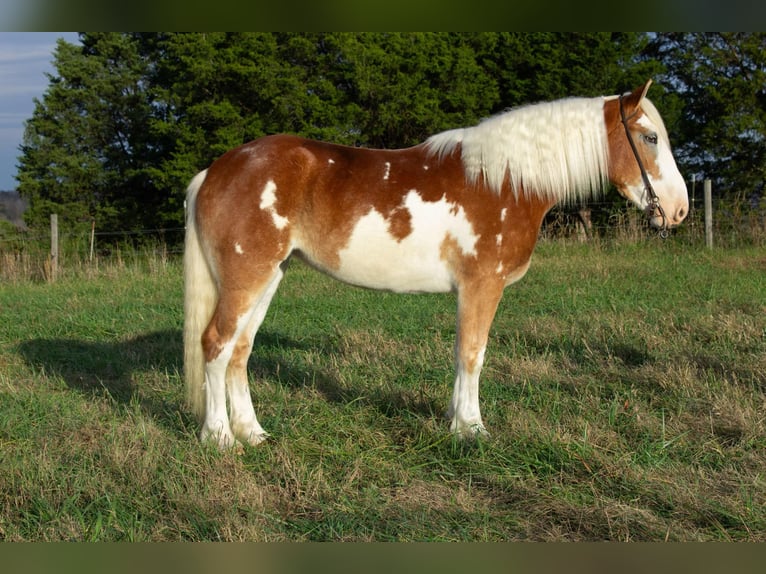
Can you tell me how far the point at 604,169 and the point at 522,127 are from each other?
558 mm

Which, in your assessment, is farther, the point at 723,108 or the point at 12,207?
the point at 12,207

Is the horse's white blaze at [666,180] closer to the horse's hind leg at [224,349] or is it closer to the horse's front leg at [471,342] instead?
the horse's front leg at [471,342]

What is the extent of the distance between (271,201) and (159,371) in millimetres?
2361

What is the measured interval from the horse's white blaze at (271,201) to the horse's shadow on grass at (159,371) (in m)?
1.39

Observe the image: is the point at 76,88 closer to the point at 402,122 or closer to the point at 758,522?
the point at 402,122

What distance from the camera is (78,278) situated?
1170 centimetres

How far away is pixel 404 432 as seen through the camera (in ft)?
13.6

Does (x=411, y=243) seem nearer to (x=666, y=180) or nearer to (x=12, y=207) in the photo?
(x=666, y=180)

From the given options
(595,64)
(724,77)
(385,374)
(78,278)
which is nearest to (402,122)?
(595,64)

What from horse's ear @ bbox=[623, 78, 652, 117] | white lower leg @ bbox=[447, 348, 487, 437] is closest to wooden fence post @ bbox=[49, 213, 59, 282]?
white lower leg @ bbox=[447, 348, 487, 437]

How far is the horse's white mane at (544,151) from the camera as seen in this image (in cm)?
402

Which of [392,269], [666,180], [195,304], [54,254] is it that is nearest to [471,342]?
[392,269]

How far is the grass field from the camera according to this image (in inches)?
121

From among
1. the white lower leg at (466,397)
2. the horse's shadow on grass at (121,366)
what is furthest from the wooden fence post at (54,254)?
the white lower leg at (466,397)
